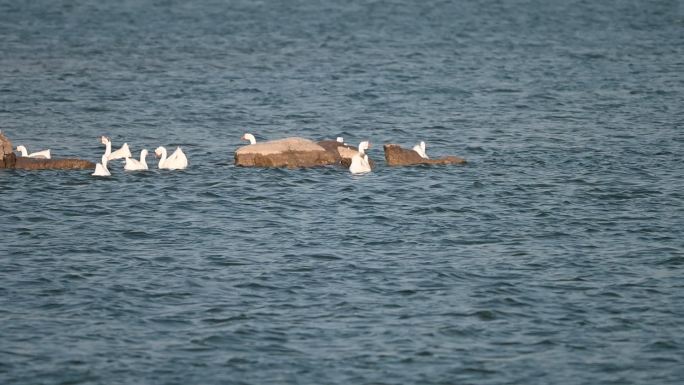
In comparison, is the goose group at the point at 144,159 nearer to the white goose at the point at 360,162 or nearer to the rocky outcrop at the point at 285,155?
the rocky outcrop at the point at 285,155

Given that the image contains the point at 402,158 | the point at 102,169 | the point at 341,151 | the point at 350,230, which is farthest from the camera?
the point at 402,158

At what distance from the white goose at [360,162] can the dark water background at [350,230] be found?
15.0 inches

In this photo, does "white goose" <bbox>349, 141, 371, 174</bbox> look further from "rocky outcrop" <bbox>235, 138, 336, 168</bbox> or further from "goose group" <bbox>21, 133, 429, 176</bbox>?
"rocky outcrop" <bbox>235, 138, 336, 168</bbox>

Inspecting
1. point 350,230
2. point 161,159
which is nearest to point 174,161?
point 161,159

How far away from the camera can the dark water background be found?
20.5m

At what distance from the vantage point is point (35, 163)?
33.7 metres

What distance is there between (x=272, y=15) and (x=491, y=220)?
57302 mm

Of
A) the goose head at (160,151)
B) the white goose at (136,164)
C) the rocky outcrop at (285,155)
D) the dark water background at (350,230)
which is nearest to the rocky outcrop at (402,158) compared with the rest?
the dark water background at (350,230)

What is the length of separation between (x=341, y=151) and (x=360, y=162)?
104 centimetres

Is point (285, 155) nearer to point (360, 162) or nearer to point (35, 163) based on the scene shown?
point (360, 162)

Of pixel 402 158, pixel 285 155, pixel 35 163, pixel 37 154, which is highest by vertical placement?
pixel 37 154

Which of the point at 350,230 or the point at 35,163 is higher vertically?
the point at 35,163

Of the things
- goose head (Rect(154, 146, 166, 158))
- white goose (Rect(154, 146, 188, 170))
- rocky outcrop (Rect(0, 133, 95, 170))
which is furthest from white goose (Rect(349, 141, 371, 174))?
rocky outcrop (Rect(0, 133, 95, 170))

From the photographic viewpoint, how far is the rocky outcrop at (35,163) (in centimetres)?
3328
